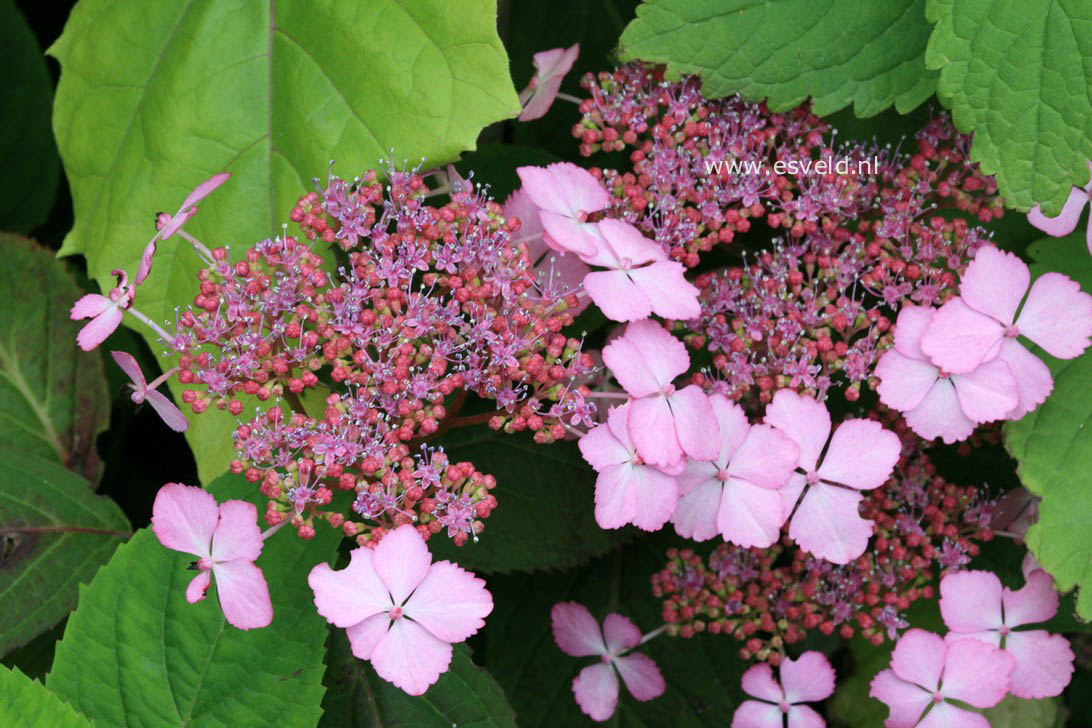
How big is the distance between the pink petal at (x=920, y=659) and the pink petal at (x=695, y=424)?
348 millimetres

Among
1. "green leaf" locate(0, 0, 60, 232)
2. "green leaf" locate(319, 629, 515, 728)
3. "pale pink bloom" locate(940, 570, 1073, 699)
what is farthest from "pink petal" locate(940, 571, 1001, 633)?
"green leaf" locate(0, 0, 60, 232)

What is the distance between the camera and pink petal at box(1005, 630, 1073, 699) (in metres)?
1.14

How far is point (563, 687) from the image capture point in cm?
142

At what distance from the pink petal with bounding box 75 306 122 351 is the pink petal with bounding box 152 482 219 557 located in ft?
0.53

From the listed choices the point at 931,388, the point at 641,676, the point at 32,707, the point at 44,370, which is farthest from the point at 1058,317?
the point at 44,370

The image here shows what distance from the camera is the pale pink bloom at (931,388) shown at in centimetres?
104

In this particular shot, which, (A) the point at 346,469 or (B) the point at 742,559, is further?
(B) the point at 742,559

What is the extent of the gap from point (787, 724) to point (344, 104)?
824 mm

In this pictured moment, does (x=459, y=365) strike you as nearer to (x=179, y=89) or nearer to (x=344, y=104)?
(x=344, y=104)

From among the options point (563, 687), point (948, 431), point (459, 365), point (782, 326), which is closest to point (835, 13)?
point (782, 326)

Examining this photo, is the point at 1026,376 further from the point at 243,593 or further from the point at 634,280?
the point at 243,593

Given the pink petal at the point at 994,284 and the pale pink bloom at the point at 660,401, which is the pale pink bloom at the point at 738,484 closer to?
the pale pink bloom at the point at 660,401

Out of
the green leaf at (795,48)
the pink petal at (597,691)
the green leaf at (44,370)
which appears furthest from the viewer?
the green leaf at (44,370)

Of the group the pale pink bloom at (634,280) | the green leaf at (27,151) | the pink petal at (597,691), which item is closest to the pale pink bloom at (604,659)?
the pink petal at (597,691)
